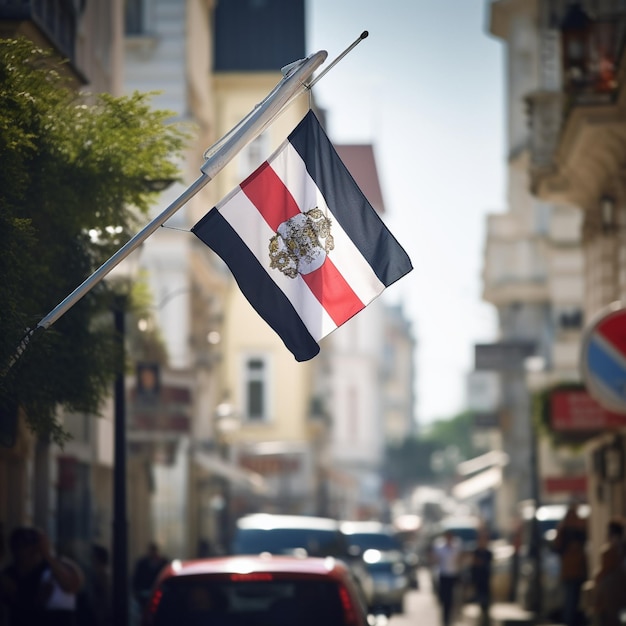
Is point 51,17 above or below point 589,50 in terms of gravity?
below

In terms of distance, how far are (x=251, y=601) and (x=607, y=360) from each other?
168 inches

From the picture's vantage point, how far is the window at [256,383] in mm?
67250

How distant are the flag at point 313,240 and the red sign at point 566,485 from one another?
34754 mm

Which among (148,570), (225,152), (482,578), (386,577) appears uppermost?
(225,152)

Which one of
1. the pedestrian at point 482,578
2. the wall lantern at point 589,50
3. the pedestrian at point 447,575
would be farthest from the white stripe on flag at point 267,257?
the pedestrian at point 482,578

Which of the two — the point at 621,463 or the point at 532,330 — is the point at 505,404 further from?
the point at 621,463

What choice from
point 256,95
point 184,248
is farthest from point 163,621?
point 256,95

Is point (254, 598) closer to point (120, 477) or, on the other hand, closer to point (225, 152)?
point (225, 152)

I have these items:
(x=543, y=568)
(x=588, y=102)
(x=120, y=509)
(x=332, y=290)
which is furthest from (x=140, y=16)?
(x=332, y=290)

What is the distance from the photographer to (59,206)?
1264cm

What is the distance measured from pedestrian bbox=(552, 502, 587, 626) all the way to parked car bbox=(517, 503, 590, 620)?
1387 mm

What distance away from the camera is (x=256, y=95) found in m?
62.3

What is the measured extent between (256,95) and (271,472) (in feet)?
41.9

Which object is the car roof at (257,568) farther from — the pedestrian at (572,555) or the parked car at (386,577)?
the parked car at (386,577)
